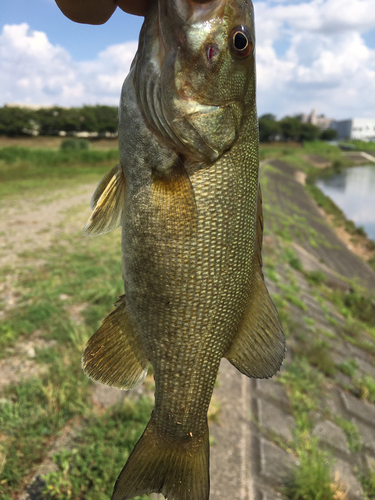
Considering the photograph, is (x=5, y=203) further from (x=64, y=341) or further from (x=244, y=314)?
(x=244, y=314)

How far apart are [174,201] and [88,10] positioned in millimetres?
1201

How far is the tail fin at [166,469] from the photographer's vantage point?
5.47ft

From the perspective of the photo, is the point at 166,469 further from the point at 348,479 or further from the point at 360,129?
the point at 360,129

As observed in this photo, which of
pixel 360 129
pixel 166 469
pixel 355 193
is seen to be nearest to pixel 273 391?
pixel 166 469

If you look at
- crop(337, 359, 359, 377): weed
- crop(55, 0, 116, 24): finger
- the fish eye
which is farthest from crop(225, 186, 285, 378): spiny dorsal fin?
crop(337, 359, 359, 377): weed

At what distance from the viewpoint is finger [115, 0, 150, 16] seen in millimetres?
1824

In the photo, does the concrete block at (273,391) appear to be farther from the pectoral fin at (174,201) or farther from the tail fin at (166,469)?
the pectoral fin at (174,201)

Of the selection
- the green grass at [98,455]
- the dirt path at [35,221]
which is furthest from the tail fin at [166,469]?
the dirt path at [35,221]

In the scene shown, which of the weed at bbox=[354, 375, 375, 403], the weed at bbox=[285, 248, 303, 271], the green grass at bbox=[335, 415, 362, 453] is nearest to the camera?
the green grass at bbox=[335, 415, 362, 453]

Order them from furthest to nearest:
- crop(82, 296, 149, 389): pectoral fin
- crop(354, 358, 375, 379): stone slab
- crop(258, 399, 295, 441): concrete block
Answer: crop(354, 358, 375, 379): stone slab → crop(258, 399, 295, 441): concrete block → crop(82, 296, 149, 389): pectoral fin

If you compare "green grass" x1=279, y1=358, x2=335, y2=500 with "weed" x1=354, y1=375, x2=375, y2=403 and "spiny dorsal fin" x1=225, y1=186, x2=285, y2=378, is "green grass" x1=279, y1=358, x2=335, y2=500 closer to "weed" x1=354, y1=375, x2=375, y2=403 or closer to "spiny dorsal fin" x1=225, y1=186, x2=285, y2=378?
"weed" x1=354, y1=375, x2=375, y2=403

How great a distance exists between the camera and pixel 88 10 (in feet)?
6.11

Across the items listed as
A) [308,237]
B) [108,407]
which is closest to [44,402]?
[108,407]

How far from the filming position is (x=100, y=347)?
5.88 ft
